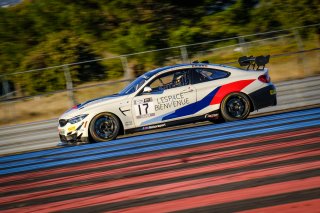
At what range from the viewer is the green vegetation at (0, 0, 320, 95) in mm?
24078

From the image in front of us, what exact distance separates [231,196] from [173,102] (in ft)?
19.1

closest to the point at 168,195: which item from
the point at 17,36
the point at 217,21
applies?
the point at 217,21

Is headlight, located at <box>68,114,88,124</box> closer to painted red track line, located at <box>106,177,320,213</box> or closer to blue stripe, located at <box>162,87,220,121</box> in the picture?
blue stripe, located at <box>162,87,220,121</box>

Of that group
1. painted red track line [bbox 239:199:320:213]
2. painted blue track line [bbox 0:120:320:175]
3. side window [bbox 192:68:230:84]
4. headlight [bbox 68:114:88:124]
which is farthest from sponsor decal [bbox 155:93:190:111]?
painted red track line [bbox 239:199:320:213]

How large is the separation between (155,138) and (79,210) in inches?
200

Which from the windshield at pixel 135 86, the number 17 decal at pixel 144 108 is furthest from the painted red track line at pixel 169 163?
the windshield at pixel 135 86

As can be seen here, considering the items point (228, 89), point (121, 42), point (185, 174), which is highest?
point (121, 42)

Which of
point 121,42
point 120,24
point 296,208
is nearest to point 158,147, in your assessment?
point 296,208

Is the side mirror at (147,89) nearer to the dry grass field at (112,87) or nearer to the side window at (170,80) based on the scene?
the side window at (170,80)

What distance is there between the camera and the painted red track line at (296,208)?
4.29 meters

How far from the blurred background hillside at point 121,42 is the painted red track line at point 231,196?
1051 centimetres

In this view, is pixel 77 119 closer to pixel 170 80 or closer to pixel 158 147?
pixel 170 80

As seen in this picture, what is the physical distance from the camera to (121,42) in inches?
983

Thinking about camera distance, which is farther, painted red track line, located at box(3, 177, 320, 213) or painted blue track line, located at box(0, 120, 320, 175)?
painted blue track line, located at box(0, 120, 320, 175)
